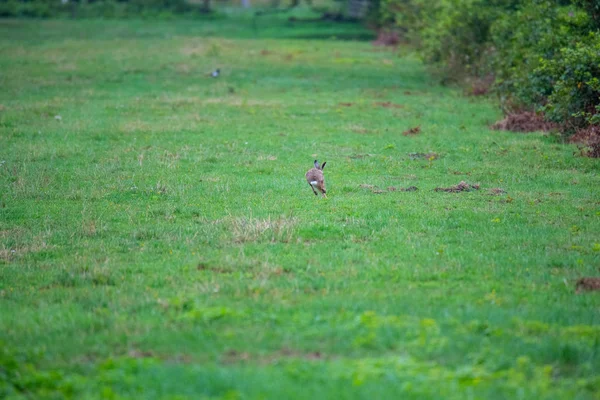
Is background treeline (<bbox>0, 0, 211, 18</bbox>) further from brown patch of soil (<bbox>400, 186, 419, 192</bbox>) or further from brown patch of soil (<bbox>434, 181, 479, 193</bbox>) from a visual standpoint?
brown patch of soil (<bbox>434, 181, 479, 193</bbox>)

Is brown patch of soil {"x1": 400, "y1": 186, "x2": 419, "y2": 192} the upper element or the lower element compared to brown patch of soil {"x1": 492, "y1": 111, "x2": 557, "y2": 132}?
lower

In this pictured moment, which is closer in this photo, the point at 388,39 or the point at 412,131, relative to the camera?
the point at 412,131

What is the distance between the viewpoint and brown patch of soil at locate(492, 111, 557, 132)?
2067cm

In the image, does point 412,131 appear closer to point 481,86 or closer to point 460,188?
point 460,188

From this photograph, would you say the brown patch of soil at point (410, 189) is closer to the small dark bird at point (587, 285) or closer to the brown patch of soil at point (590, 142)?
the brown patch of soil at point (590, 142)

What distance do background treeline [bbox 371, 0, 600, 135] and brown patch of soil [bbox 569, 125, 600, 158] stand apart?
0.12 meters

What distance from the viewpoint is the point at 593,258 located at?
975 centimetres

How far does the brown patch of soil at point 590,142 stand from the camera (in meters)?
16.8

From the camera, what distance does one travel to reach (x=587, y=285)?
8.67 metres

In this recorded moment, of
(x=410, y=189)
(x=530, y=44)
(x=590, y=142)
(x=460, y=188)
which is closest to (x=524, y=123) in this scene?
(x=530, y=44)

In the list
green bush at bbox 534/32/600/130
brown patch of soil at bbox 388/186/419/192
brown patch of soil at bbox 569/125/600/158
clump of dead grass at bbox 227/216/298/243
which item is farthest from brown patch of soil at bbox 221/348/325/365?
brown patch of soil at bbox 569/125/600/158

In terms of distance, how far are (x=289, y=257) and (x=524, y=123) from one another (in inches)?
505

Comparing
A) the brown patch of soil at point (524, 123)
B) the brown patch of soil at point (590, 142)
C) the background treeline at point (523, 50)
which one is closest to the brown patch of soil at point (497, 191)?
the background treeline at point (523, 50)

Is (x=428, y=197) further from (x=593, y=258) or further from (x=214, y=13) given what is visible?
(x=214, y=13)
